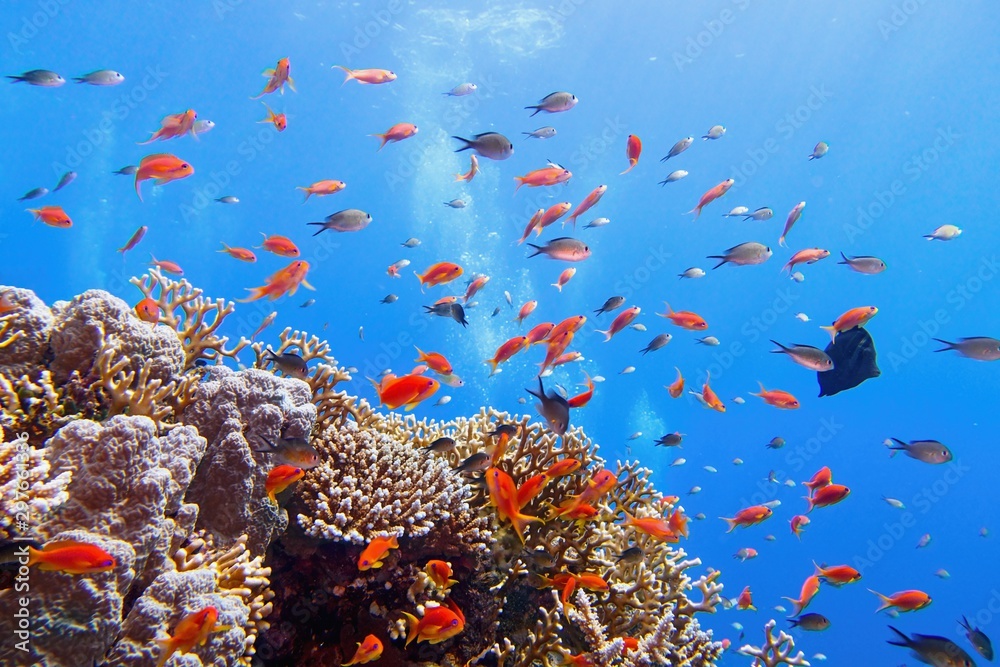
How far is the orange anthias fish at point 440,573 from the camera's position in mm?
3331

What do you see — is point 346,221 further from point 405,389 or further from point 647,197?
point 647,197

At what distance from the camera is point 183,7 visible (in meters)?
33.2

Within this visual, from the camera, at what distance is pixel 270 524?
10.6ft

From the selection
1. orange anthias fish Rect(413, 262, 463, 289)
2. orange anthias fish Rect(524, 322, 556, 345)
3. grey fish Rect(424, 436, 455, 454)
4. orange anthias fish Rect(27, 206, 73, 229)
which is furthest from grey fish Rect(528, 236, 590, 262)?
orange anthias fish Rect(27, 206, 73, 229)

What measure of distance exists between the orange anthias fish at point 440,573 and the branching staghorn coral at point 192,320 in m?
2.57

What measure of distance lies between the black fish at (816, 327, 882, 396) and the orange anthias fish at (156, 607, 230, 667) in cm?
569

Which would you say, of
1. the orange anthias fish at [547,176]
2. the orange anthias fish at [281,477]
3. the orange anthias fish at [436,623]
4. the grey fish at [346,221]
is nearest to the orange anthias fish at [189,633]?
the orange anthias fish at [281,477]

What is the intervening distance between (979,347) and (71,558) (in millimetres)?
8690

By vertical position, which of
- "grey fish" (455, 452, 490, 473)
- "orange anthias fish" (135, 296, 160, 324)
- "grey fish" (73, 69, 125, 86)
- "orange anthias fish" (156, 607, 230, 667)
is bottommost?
"orange anthias fish" (156, 607, 230, 667)

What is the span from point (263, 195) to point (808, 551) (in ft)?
276

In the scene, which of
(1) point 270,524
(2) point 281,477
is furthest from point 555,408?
(1) point 270,524

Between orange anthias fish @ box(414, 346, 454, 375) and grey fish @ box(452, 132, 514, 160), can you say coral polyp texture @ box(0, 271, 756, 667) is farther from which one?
grey fish @ box(452, 132, 514, 160)

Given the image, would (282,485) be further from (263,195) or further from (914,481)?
(914,481)

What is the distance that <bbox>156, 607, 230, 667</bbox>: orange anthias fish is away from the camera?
2.26 metres
